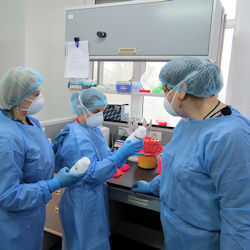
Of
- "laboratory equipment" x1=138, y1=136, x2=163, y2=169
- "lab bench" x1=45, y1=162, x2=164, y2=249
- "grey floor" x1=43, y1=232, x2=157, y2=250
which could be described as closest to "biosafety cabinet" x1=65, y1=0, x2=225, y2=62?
"laboratory equipment" x1=138, y1=136, x2=163, y2=169

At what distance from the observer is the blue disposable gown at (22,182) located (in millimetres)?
947

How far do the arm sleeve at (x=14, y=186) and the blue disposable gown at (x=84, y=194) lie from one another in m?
0.30

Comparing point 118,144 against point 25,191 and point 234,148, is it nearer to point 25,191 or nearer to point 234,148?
point 25,191

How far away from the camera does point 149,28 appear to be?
5.03 ft

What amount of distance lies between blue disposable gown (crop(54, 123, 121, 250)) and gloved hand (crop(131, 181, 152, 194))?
17 cm

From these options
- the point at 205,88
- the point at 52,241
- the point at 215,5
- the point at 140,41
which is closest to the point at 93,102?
the point at 140,41

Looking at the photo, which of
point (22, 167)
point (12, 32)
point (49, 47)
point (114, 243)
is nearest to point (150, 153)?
point (22, 167)

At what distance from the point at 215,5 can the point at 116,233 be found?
6.63 ft

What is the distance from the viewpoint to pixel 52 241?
193 centimetres

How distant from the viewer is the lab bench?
4.50 ft

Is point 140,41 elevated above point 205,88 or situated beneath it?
elevated above

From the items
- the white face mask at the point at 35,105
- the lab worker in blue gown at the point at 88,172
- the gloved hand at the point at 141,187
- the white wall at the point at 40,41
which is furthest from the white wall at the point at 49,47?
the gloved hand at the point at 141,187

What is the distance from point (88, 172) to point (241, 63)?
5.19 ft

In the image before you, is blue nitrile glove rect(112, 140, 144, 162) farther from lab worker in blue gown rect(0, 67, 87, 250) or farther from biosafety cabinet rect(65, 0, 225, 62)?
biosafety cabinet rect(65, 0, 225, 62)
